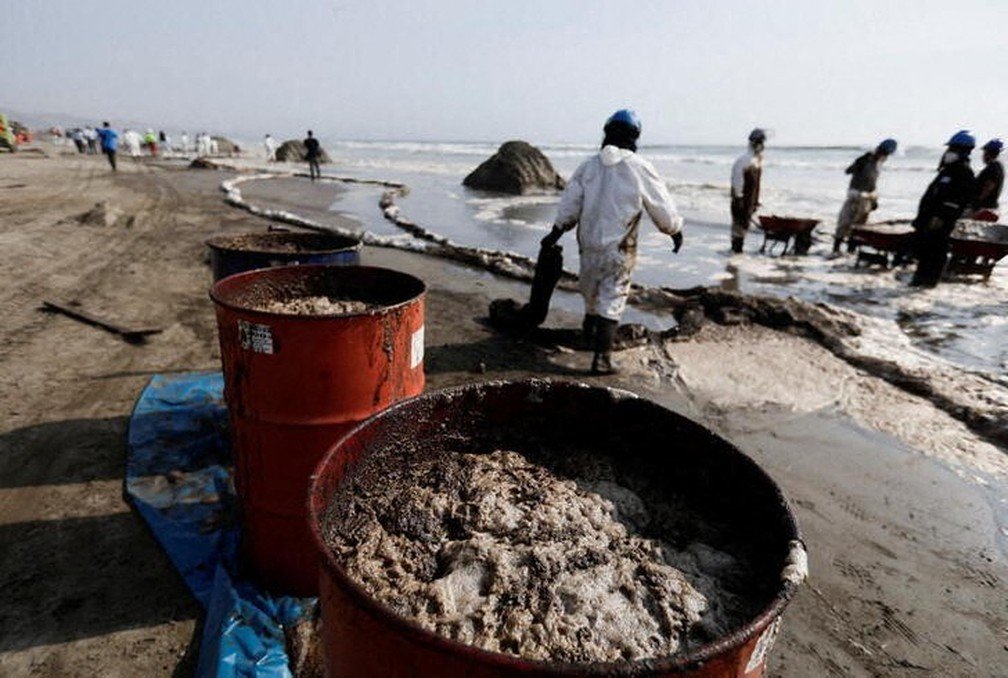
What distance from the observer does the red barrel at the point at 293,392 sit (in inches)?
96.0

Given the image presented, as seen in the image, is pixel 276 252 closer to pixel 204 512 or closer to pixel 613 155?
pixel 204 512

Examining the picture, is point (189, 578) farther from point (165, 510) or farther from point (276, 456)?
point (276, 456)

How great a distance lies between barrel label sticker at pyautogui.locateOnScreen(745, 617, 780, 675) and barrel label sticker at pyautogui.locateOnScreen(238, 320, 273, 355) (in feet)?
6.93

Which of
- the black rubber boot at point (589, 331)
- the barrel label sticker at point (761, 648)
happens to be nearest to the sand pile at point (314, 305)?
the barrel label sticker at point (761, 648)

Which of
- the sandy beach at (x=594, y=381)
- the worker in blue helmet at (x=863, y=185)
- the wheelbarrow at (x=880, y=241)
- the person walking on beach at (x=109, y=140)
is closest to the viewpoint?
the sandy beach at (x=594, y=381)

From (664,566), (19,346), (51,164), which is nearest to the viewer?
(664,566)

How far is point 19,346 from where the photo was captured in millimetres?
5328

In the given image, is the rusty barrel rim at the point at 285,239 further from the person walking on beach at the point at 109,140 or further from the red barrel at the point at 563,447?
the person walking on beach at the point at 109,140

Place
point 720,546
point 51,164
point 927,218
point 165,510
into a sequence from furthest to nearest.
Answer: point 51,164
point 927,218
point 165,510
point 720,546

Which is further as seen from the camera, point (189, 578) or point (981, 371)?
point (981, 371)

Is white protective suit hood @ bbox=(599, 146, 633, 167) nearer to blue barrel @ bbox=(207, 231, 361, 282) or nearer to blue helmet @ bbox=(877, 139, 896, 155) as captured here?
blue barrel @ bbox=(207, 231, 361, 282)

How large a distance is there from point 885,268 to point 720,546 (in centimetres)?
1150

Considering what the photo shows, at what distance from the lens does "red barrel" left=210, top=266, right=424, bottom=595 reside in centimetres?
244

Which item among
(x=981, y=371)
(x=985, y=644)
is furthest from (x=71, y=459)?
(x=981, y=371)
